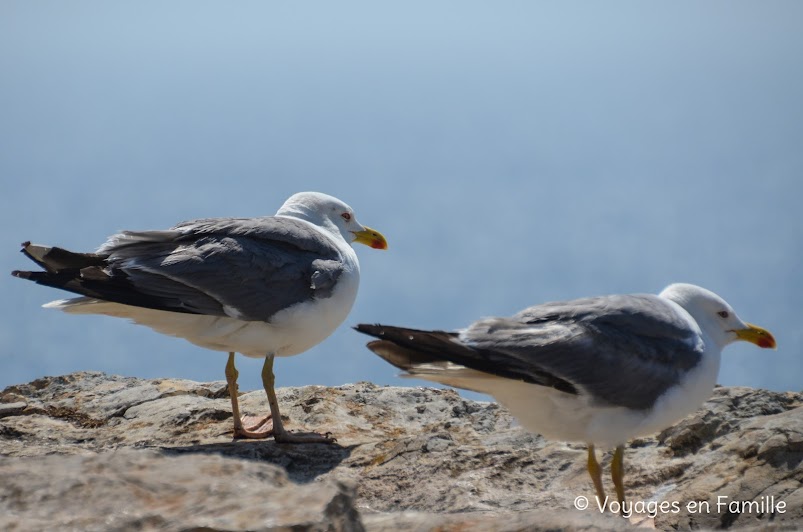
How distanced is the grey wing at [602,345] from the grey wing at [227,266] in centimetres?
205

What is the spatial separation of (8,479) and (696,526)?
3.90 metres

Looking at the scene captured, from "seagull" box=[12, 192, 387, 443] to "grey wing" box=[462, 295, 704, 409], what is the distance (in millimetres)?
2066

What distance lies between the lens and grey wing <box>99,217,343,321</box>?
7668 millimetres

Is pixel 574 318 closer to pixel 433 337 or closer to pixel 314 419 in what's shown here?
pixel 433 337

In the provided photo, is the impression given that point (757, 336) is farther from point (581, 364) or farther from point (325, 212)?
point (325, 212)

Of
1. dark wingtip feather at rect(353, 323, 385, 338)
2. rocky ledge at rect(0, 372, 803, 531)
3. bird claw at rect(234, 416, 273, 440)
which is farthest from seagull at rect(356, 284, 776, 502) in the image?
bird claw at rect(234, 416, 273, 440)

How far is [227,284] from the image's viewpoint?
7734 mm

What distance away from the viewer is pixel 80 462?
3955 mm

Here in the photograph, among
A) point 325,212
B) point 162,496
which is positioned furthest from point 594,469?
point 325,212

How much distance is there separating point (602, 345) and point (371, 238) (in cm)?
385

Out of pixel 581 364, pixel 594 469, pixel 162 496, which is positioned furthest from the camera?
pixel 594 469

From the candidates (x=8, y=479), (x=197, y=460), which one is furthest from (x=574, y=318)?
(x=8, y=479)

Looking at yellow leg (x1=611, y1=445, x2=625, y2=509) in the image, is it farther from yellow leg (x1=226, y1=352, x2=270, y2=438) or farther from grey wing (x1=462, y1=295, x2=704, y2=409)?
yellow leg (x1=226, y1=352, x2=270, y2=438)

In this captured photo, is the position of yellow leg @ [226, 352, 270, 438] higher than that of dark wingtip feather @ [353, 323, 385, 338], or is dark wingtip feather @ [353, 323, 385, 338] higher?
dark wingtip feather @ [353, 323, 385, 338]
